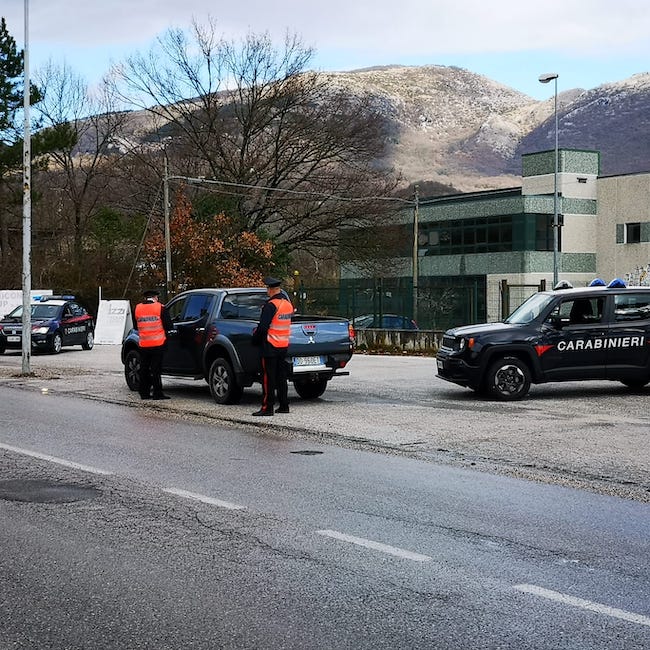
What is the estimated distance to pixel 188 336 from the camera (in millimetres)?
16438

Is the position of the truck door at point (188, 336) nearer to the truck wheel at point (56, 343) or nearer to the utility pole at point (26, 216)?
the utility pole at point (26, 216)

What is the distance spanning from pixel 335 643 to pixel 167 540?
229cm

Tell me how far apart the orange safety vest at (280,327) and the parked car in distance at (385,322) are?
1938 cm

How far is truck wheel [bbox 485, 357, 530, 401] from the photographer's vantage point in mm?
15875

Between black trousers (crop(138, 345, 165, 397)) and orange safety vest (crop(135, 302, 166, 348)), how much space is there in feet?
0.32

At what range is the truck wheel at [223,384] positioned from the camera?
15.5 meters

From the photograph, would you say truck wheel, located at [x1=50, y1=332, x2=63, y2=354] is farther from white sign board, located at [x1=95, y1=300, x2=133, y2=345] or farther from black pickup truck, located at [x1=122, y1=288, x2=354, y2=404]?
black pickup truck, located at [x1=122, y1=288, x2=354, y2=404]

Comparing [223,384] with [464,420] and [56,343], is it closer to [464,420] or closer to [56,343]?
[464,420]

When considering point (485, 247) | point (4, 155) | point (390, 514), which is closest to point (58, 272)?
point (4, 155)

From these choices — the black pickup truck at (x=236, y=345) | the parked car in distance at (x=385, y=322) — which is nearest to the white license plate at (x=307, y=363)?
the black pickup truck at (x=236, y=345)

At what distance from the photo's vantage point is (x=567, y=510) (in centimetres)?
790

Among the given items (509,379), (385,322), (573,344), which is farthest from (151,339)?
(385,322)

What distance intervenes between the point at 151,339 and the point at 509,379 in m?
5.50

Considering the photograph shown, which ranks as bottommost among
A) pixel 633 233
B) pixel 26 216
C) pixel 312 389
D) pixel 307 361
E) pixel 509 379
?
pixel 312 389
